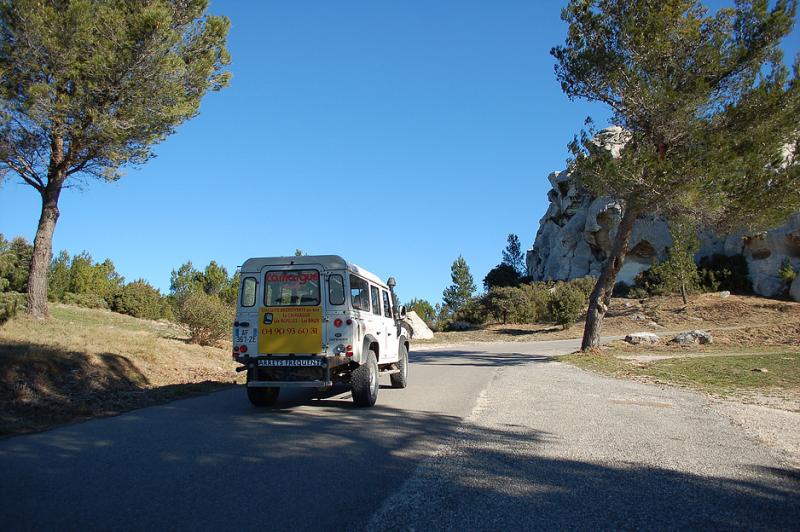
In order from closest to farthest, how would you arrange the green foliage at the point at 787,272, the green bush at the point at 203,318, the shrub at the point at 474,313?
the green bush at the point at 203,318, the green foliage at the point at 787,272, the shrub at the point at 474,313

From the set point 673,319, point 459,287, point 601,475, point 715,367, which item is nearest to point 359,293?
point 601,475

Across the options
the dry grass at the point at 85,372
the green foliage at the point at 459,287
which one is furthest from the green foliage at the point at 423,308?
the dry grass at the point at 85,372

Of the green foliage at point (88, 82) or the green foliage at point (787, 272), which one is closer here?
the green foliage at point (88, 82)

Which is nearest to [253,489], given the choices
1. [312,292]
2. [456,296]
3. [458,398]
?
[312,292]

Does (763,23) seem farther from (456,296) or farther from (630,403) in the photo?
(456,296)

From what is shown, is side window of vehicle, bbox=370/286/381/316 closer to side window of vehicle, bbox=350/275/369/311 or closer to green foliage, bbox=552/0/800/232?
side window of vehicle, bbox=350/275/369/311

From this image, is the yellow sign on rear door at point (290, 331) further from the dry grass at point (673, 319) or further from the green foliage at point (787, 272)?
the green foliage at point (787, 272)

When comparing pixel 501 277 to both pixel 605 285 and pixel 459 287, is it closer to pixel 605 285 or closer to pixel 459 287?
pixel 459 287

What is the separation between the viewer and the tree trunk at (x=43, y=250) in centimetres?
1456

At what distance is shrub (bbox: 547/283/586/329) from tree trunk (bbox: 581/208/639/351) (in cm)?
1517

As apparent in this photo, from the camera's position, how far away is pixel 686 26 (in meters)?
16.6

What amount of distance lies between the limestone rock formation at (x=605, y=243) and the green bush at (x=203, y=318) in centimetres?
1274

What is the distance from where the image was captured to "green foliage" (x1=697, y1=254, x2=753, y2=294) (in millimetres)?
42156

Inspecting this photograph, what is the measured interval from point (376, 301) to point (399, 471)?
5.95m
